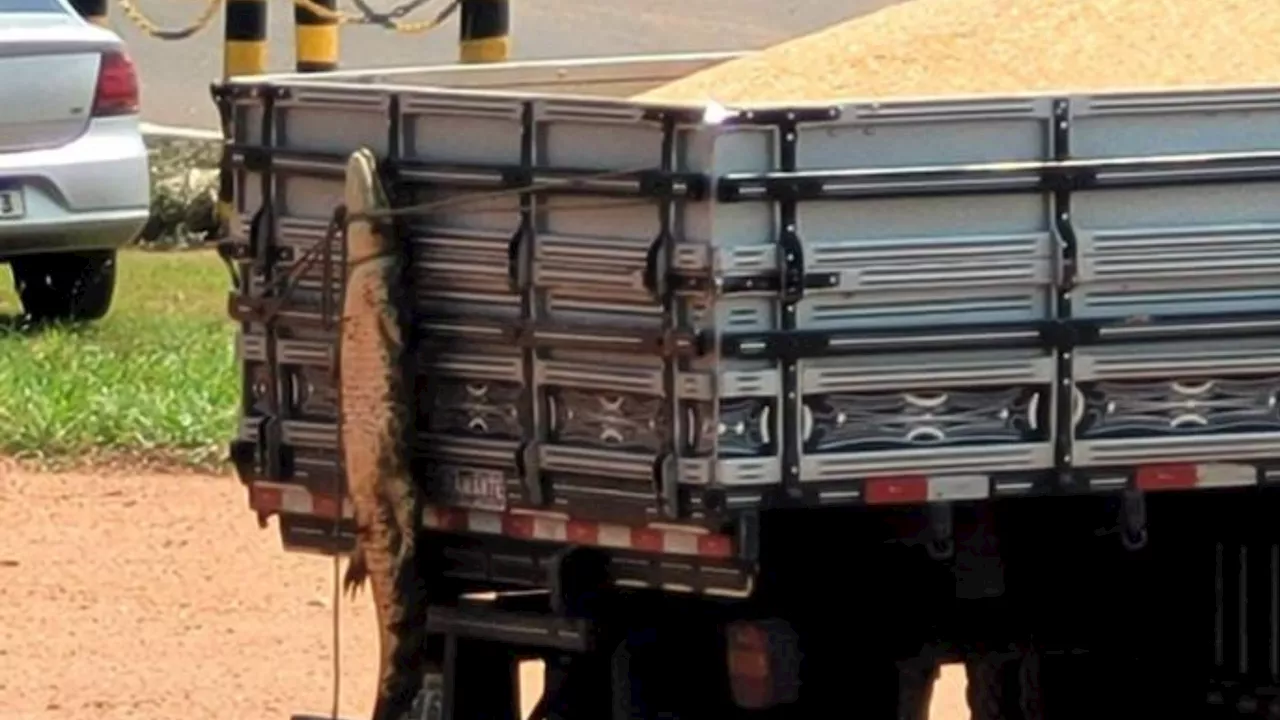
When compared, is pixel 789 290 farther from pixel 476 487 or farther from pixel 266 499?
pixel 266 499

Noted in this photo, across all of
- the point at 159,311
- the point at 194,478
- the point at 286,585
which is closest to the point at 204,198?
the point at 159,311

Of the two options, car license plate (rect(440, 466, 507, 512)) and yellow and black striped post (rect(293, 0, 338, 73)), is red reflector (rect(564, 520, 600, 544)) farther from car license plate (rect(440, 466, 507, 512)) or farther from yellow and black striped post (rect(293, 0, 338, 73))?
yellow and black striped post (rect(293, 0, 338, 73))

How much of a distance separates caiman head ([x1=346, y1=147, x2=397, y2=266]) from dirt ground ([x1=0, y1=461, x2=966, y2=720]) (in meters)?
2.24

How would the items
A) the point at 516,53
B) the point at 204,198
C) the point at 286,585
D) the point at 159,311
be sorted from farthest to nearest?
the point at 516,53
the point at 204,198
the point at 159,311
the point at 286,585

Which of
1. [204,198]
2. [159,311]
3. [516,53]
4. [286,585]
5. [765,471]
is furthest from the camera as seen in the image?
[516,53]

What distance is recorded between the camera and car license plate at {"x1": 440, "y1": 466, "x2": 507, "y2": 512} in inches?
249

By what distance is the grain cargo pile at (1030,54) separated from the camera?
264 inches

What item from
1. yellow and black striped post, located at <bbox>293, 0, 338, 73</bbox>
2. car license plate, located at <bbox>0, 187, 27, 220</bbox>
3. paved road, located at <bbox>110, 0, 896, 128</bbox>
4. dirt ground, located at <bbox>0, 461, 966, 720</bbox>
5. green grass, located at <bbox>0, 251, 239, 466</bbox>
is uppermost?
yellow and black striped post, located at <bbox>293, 0, 338, 73</bbox>

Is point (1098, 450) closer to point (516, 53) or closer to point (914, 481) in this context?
point (914, 481)

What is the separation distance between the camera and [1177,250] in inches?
241

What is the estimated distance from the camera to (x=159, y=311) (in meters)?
13.7

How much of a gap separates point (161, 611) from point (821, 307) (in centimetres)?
387

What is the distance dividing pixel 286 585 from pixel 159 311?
4.26m

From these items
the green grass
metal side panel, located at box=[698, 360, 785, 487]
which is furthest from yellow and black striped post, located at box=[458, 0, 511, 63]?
metal side panel, located at box=[698, 360, 785, 487]
